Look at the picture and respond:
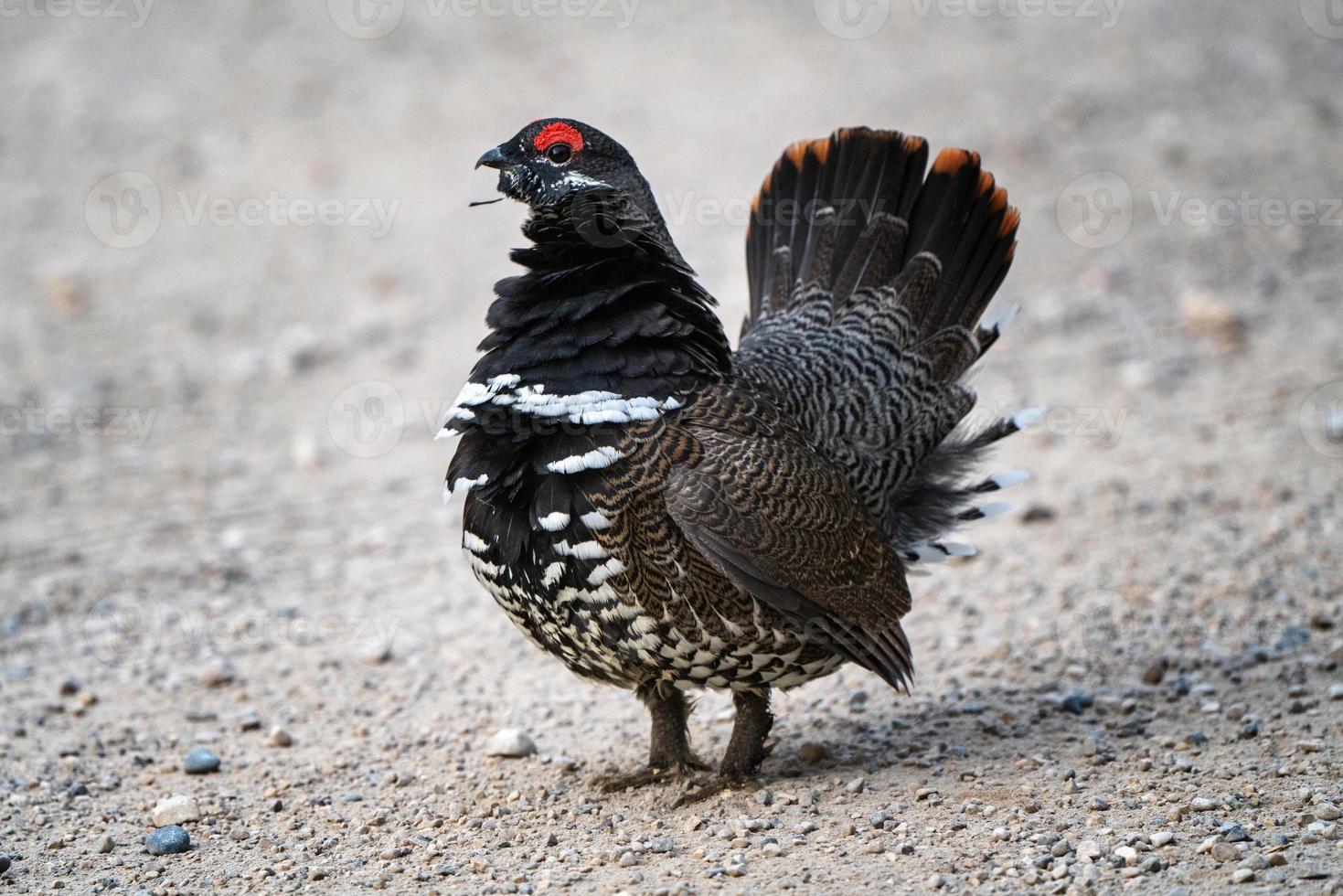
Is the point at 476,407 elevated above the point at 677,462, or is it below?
above

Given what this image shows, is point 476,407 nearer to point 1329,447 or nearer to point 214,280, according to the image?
point 1329,447

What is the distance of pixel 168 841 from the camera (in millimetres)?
4621

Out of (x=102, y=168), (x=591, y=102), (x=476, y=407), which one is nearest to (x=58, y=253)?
(x=102, y=168)

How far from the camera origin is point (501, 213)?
12203 mm

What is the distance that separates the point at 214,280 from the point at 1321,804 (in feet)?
32.1
